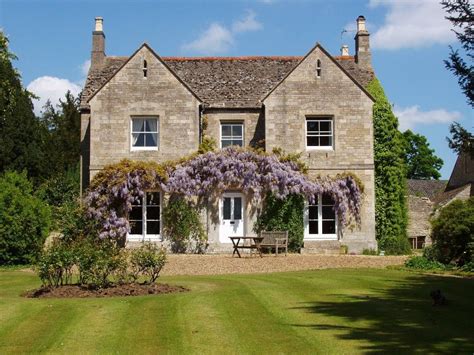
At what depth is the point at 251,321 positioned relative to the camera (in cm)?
1072

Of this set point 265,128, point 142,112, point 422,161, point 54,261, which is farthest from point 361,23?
point 422,161

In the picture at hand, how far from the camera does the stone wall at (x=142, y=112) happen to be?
2719 cm

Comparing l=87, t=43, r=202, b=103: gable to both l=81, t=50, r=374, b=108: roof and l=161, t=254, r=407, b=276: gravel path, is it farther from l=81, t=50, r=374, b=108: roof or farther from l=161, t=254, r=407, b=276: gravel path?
l=161, t=254, r=407, b=276: gravel path

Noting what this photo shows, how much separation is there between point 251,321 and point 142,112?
17.9 metres

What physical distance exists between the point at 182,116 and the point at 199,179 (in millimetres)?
2882

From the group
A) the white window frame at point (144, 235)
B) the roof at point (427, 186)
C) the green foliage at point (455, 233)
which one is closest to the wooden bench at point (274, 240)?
the white window frame at point (144, 235)

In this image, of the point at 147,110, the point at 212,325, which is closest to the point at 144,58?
the point at 147,110

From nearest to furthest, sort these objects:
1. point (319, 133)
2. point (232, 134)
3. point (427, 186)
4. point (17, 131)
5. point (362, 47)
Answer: point (319, 133)
point (232, 134)
point (362, 47)
point (17, 131)
point (427, 186)

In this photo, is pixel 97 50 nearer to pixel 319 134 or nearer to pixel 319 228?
pixel 319 134

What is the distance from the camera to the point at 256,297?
13.1m

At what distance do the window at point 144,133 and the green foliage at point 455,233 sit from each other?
12.1m

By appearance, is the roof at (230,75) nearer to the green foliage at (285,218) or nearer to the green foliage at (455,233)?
the green foliage at (285,218)

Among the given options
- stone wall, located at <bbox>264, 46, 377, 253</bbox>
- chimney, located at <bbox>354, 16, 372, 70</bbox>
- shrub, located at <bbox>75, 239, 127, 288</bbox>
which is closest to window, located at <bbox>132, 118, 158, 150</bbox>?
stone wall, located at <bbox>264, 46, 377, 253</bbox>

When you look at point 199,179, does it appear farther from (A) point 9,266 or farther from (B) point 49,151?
(B) point 49,151
